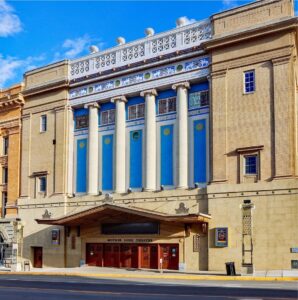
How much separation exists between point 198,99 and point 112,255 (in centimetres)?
1231

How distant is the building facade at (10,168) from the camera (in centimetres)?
4275

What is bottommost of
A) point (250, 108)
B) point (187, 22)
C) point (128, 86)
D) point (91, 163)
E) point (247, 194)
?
point (247, 194)

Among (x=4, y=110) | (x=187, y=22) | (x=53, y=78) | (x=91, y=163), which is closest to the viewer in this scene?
(x=187, y=22)

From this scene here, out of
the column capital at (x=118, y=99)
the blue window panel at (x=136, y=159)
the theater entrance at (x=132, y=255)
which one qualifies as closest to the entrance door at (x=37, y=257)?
the theater entrance at (x=132, y=255)

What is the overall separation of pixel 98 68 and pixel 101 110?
313 centimetres

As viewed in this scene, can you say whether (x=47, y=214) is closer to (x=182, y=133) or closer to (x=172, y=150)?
(x=172, y=150)

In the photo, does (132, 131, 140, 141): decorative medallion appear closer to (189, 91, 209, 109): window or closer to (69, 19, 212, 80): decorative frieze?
(189, 91, 209, 109): window

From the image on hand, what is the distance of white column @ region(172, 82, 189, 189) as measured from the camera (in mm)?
34438

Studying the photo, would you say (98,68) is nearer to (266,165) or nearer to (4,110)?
(4,110)

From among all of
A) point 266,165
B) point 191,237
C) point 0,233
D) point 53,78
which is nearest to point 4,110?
point 53,78

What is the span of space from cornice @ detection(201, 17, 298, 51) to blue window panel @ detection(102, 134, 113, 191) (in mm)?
10116

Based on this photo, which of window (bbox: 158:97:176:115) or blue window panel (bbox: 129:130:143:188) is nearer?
window (bbox: 158:97:176:115)

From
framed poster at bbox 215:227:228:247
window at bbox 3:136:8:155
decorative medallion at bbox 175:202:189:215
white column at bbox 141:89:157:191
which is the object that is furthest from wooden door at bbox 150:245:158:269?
window at bbox 3:136:8:155

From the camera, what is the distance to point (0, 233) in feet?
143
